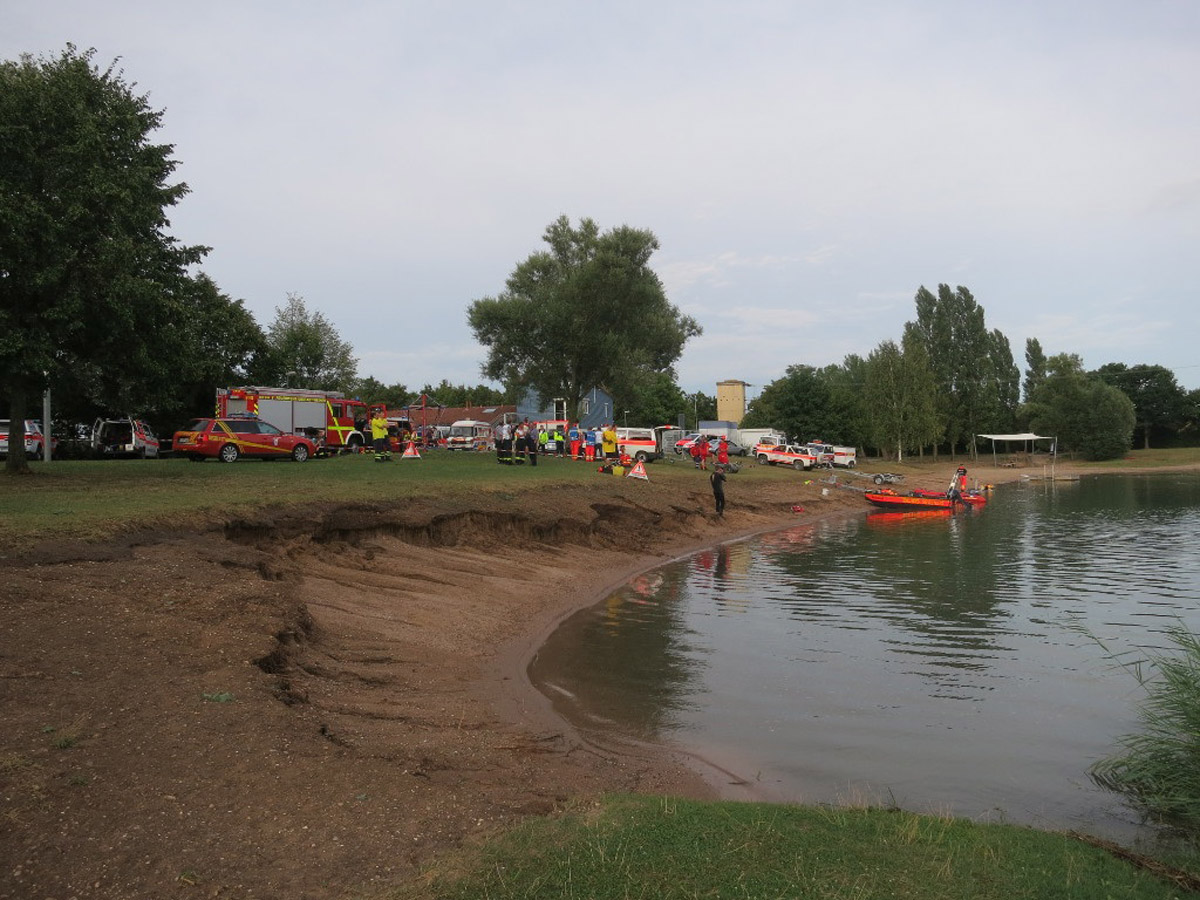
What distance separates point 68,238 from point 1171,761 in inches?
829

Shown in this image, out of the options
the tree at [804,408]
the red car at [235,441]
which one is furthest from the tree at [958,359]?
the red car at [235,441]

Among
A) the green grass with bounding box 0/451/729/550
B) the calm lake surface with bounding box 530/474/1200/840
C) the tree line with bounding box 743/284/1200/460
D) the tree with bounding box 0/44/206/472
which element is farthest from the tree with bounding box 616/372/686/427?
the tree with bounding box 0/44/206/472

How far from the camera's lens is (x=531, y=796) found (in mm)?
6836

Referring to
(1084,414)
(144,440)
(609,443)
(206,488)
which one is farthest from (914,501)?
(1084,414)

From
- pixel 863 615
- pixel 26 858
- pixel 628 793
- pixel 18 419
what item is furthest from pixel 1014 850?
pixel 18 419

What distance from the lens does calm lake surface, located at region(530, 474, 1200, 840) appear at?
28.1ft

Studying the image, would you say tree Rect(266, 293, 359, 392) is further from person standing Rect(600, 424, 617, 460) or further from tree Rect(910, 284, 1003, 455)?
tree Rect(910, 284, 1003, 455)

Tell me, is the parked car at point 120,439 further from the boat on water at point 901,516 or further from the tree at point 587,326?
the boat on water at point 901,516

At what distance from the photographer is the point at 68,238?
18703 mm

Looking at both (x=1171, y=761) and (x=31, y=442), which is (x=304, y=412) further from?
(x=1171, y=761)

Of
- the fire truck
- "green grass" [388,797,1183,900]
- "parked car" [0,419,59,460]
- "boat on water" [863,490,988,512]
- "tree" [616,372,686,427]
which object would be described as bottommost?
"boat on water" [863,490,988,512]

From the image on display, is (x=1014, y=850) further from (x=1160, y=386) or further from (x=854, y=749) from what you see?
(x=1160, y=386)

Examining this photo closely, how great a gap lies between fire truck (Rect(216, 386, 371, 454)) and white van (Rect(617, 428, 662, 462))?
12201 mm

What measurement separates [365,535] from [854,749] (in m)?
11.7
